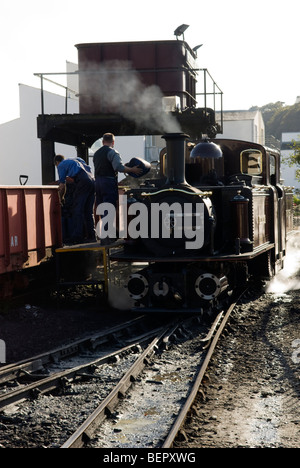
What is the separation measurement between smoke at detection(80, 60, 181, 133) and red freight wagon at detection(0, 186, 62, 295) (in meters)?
5.70

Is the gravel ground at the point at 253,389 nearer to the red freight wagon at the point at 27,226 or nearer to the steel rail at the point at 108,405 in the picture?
the steel rail at the point at 108,405

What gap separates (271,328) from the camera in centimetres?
854

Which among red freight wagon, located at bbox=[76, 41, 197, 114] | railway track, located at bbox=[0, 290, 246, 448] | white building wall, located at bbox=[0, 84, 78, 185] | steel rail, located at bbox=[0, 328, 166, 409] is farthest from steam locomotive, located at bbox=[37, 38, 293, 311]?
white building wall, located at bbox=[0, 84, 78, 185]

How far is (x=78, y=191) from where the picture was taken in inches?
435

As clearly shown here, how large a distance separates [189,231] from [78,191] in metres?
2.92

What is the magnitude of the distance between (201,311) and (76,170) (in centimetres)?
378

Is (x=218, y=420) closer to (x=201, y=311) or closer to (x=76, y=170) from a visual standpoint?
(x=201, y=311)

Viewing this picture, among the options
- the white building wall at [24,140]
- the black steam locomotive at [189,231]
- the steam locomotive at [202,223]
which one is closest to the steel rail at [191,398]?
the black steam locomotive at [189,231]

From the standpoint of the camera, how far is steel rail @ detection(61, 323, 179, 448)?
4469 mm

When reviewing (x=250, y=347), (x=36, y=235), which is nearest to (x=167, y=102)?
(x=36, y=235)

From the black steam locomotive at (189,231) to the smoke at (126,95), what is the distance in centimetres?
613

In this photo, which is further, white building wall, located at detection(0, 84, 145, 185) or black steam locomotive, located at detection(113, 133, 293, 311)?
white building wall, located at detection(0, 84, 145, 185)

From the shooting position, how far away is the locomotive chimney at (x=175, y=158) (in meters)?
8.98

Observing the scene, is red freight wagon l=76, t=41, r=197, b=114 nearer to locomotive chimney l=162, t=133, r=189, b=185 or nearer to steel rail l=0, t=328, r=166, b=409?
locomotive chimney l=162, t=133, r=189, b=185
